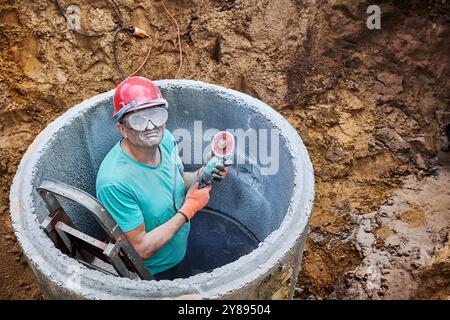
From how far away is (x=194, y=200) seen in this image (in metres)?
3.05

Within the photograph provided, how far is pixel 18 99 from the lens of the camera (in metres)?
4.64

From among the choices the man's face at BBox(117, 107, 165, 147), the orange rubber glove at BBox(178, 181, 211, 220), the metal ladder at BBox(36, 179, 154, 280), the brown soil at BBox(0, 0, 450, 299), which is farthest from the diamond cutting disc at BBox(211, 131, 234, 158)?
the brown soil at BBox(0, 0, 450, 299)

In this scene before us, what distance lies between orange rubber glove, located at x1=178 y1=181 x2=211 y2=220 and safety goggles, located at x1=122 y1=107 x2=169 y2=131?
21.1 inches

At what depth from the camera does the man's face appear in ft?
9.14

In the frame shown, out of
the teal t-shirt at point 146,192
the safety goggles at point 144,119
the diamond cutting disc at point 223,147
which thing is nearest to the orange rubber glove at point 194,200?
the teal t-shirt at point 146,192

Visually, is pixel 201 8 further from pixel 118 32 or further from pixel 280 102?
pixel 280 102

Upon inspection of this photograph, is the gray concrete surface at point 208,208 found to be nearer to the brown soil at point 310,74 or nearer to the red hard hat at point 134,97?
the red hard hat at point 134,97

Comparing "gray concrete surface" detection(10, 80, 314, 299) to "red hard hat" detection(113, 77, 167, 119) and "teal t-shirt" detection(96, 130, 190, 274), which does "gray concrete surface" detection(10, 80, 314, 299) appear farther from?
"red hard hat" detection(113, 77, 167, 119)

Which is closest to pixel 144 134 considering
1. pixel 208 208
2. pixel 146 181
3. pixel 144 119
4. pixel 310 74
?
pixel 144 119

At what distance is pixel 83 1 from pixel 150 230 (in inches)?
113

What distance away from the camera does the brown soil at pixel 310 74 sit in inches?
174

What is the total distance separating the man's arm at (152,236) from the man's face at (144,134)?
479 millimetres

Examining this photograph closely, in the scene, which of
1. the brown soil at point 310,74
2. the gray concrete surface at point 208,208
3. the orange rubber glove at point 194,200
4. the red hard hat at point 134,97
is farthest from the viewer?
the brown soil at point 310,74

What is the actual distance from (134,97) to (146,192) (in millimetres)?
592
